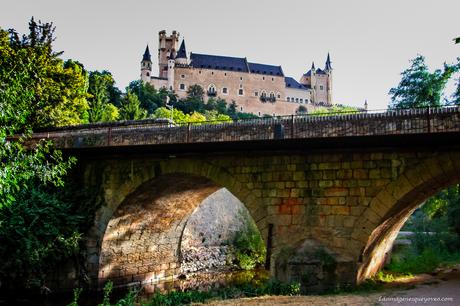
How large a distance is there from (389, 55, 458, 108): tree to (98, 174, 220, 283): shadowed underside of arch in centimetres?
1227

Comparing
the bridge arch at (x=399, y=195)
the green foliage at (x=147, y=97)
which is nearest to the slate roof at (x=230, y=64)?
the green foliage at (x=147, y=97)

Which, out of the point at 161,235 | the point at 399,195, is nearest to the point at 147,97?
the point at 161,235

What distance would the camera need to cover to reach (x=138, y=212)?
15711 mm

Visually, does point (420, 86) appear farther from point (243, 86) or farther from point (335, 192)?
point (243, 86)

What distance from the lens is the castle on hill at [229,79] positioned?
85.7 meters

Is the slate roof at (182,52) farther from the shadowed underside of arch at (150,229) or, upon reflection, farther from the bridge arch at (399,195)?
the bridge arch at (399,195)

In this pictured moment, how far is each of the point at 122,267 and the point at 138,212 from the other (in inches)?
87.5

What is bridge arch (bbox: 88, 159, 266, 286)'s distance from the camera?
42.5ft

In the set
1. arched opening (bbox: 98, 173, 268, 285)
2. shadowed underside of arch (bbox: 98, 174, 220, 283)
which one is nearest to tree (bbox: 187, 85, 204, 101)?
arched opening (bbox: 98, 173, 268, 285)

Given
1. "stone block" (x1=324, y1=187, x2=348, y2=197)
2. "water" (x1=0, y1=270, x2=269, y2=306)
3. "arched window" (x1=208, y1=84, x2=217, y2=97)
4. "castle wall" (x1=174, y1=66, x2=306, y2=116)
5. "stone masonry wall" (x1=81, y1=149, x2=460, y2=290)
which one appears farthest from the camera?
"arched window" (x1=208, y1=84, x2=217, y2=97)

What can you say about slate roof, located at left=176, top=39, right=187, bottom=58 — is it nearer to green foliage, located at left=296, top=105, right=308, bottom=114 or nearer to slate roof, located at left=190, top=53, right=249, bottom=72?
slate roof, located at left=190, top=53, right=249, bottom=72

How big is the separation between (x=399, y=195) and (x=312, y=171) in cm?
223

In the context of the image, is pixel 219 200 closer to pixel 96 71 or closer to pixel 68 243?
pixel 68 243

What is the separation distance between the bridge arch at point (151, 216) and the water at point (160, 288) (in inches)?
27.1
